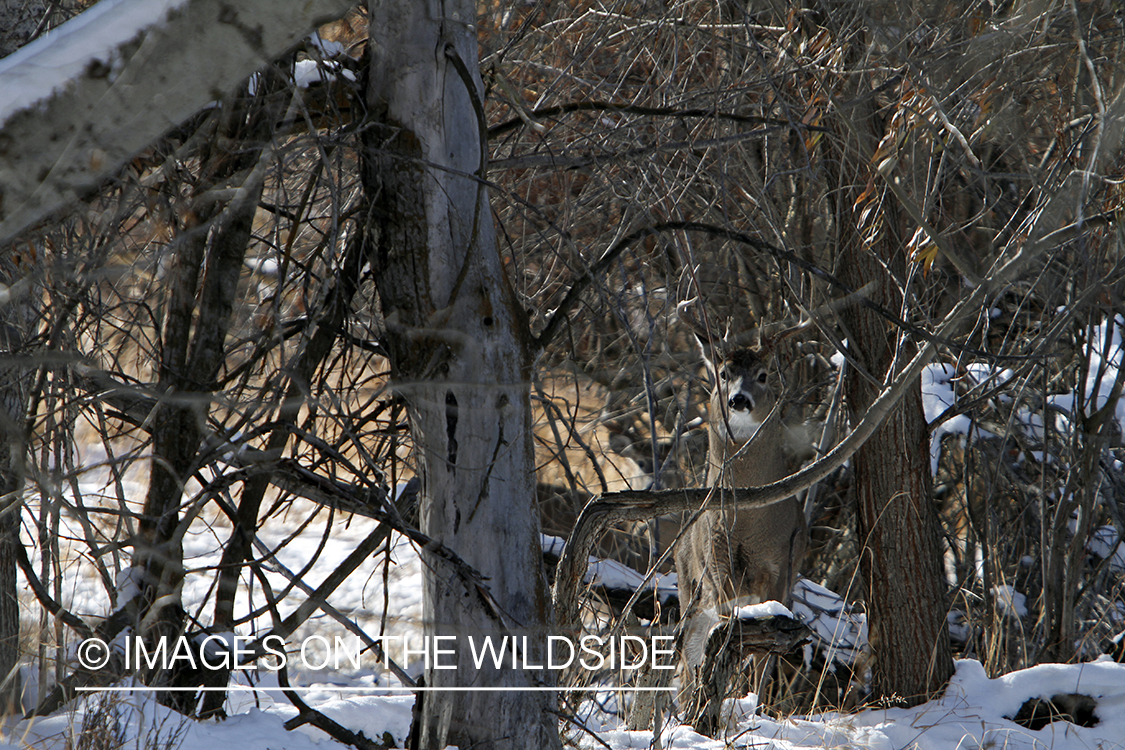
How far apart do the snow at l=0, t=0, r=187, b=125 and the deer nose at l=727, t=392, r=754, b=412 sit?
4.88 metres

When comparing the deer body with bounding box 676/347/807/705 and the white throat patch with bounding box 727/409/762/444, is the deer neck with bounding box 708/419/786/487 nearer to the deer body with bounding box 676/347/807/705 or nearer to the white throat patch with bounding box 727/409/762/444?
the deer body with bounding box 676/347/807/705

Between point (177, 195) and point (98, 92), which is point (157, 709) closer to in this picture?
point (177, 195)

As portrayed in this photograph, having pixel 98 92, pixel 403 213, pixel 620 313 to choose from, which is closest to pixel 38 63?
pixel 98 92

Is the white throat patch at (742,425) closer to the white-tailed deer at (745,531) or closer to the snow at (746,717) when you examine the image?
the white-tailed deer at (745,531)

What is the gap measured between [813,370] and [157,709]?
19.3 ft

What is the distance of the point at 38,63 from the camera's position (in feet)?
4.54

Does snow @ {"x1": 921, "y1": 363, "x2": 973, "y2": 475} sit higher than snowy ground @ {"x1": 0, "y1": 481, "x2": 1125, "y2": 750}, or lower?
higher

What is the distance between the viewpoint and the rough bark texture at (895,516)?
17.5 feet

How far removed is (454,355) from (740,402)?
351 centimetres

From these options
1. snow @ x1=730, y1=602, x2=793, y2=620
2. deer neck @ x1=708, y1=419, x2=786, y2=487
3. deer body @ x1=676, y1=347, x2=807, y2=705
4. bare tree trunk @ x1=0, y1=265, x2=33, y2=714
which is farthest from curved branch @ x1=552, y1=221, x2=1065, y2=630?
deer neck @ x1=708, y1=419, x2=786, y2=487

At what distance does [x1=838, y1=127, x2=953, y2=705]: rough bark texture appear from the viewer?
5344 millimetres

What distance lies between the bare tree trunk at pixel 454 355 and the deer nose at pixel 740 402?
3.37 m

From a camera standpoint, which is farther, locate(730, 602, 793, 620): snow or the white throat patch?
the white throat patch

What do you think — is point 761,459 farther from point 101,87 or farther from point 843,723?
point 101,87
